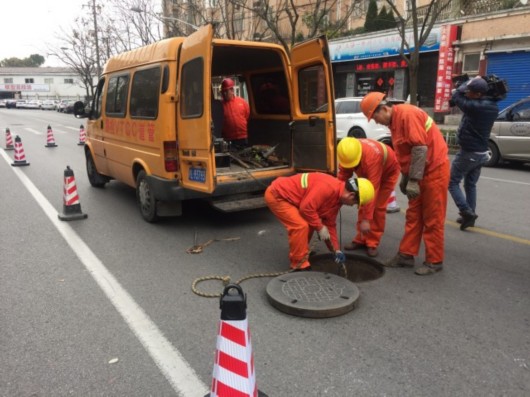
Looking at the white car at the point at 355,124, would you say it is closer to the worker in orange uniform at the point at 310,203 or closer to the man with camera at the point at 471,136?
the man with camera at the point at 471,136

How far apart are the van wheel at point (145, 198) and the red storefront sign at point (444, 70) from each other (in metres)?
16.2

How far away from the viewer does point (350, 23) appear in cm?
2761

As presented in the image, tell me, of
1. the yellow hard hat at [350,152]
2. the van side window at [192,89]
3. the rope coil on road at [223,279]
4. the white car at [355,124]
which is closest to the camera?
the rope coil on road at [223,279]

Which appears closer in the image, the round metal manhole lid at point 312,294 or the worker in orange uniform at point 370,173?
the round metal manhole lid at point 312,294

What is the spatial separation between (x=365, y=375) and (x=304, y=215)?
1788 millimetres

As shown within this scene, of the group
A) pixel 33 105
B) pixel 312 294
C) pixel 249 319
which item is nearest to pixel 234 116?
pixel 312 294

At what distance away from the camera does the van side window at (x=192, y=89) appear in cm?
514

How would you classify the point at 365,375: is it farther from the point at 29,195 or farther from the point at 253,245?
the point at 29,195

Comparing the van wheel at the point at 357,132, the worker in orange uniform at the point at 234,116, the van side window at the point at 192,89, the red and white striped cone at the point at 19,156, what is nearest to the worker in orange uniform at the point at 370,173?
the van side window at the point at 192,89

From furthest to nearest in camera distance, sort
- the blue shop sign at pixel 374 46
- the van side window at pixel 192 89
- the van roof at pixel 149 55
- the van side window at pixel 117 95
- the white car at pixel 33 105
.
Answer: the white car at pixel 33 105 < the blue shop sign at pixel 374 46 < the van side window at pixel 117 95 < the van roof at pixel 149 55 < the van side window at pixel 192 89

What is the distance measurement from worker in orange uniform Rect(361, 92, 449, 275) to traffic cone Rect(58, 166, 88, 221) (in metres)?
4.21

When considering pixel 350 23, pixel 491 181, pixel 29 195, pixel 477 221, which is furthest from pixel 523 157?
pixel 350 23

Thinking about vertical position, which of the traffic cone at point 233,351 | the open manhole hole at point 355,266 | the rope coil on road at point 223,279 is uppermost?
the traffic cone at point 233,351

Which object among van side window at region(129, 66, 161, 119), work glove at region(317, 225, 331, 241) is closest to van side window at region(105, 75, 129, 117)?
van side window at region(129, 66, 161, 119)
